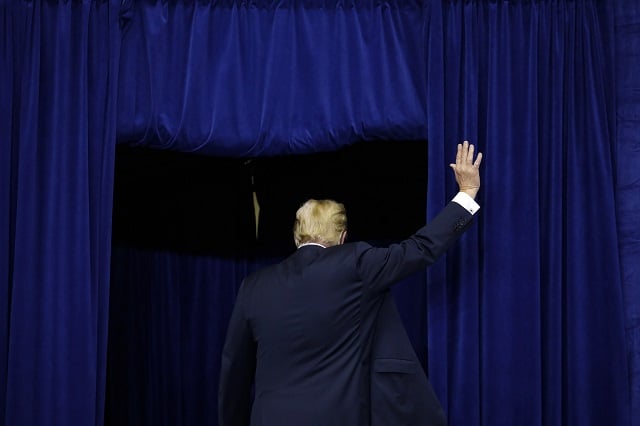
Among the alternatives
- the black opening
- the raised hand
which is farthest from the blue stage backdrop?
the black opening

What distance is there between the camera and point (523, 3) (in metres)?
3.17

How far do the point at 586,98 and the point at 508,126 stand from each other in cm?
31

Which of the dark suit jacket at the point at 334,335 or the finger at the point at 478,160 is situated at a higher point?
the finger at the point at 478,160

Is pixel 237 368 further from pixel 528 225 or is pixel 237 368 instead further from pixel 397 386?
pixel 528 225

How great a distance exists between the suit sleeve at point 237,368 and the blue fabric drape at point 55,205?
0.47 meters

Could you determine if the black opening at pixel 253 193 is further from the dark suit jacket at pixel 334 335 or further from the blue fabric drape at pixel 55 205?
the dark suit jacket at pixel 334 335

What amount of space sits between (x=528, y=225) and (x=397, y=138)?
1.81 ft

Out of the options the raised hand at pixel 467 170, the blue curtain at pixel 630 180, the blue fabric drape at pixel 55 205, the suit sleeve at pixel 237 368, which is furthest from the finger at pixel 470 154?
the blue fabric drape at pixel 55 205

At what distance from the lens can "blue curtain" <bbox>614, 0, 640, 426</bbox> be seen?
314 centimetres

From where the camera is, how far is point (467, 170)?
9.57 feet

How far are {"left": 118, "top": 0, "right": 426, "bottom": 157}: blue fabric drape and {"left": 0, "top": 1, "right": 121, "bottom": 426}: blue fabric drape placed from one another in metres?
0.12

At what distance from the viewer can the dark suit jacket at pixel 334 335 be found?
2709mm

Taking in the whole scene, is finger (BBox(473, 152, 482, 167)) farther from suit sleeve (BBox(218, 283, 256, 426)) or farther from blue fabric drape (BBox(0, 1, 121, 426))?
blue fabric drape (BBox(0, 1, 121, 426))

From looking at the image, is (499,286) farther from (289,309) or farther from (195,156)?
(195,156)
